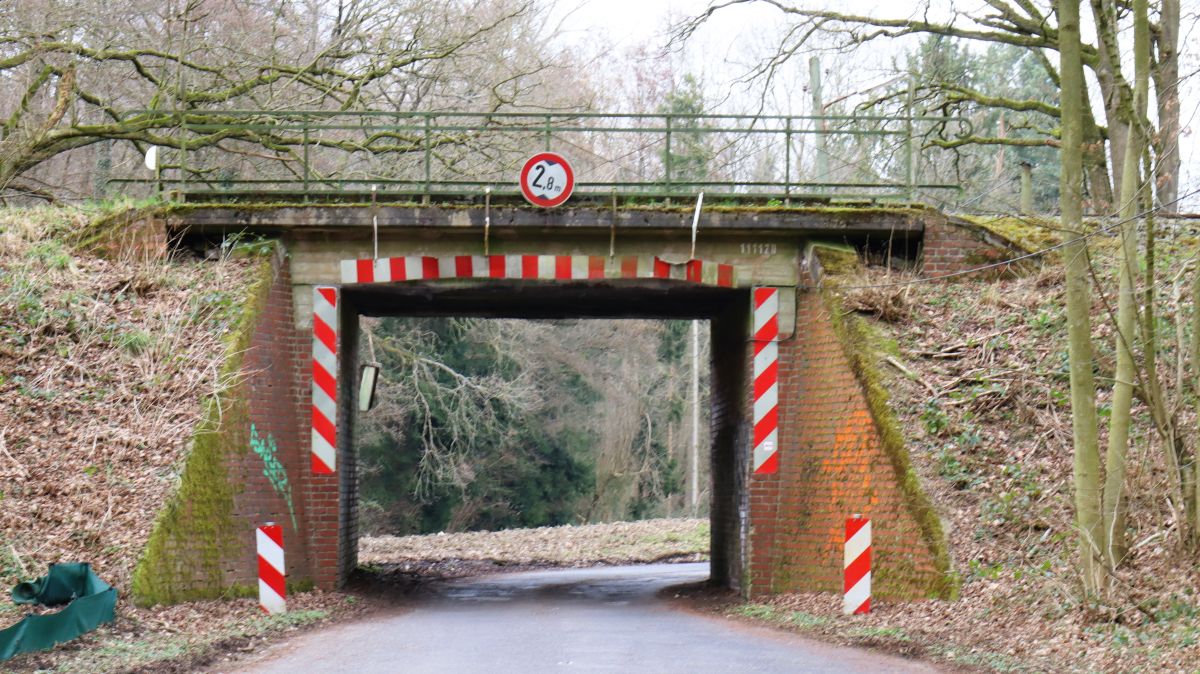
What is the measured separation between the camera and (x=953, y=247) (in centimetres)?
1558

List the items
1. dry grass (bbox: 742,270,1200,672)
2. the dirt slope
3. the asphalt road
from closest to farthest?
the asphalt road
dry grass (bbox: 742,270,1200,672)
the dirt slope

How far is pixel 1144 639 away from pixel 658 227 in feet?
25.3

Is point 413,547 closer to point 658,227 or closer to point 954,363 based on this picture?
point 658,227

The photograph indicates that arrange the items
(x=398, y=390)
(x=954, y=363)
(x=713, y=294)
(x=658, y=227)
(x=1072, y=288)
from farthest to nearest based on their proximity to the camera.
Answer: (x=398, y=390) → (x=713, y=294) → (x=658, y=227) → (x=954, y=363) → (x=1072, y=288)

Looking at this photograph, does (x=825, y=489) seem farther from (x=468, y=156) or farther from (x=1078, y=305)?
(x=468, y=156)

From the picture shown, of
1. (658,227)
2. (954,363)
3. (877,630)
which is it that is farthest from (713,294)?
(877,630)

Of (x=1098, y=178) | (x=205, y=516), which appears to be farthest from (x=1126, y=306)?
(x=1098, y=178)

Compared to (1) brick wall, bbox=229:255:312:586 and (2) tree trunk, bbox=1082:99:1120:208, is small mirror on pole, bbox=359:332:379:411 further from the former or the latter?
(2) tree trunk, bbox=1082:99:1120:208

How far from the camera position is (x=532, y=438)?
39438mm

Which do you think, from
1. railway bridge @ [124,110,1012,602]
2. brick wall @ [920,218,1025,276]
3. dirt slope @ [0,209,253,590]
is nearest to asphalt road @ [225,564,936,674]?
railway bridge @ [124,110,1012,602]

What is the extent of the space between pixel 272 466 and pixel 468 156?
30.5ft

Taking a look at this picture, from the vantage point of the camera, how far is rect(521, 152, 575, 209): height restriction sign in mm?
14984

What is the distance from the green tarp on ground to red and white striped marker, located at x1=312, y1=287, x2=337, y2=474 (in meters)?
4.67

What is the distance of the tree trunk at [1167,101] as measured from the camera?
10648 mm
